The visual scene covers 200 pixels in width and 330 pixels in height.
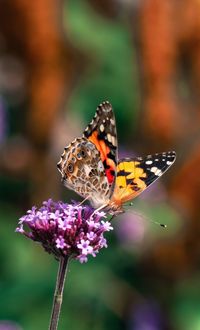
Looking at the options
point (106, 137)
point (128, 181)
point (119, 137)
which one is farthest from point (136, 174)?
point (119, 137)

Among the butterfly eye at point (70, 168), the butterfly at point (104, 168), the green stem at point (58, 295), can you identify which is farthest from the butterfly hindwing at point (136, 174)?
the green stem at point (58, 295)

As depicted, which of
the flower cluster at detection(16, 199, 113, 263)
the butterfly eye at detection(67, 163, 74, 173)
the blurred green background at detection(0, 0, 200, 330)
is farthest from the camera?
the blurred green background at detection(0, 0, 200, 330)

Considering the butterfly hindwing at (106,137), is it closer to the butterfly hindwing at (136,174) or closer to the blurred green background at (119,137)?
the butterfly hindwing at (136,174)

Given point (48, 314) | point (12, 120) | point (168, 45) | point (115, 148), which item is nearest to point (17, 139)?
point (12, 120)

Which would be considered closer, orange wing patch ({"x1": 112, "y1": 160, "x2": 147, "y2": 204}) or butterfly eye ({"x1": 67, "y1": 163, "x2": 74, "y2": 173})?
orange wing patch ({"x1": 112, "y1": 160, "x2": 147, "y2": 204})

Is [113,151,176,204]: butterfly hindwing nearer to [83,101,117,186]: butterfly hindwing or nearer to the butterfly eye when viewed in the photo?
[83,101,117,186]: butterfly hindwing

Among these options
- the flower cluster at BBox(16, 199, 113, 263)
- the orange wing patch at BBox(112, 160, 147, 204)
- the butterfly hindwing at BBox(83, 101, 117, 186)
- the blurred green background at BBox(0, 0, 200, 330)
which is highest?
the blurred green background at BBox(0, 0, 200, 330)

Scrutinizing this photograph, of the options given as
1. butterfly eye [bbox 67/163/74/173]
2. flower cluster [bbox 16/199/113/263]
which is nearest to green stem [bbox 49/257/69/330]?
flower cluster [bbox 16/199/113/263]

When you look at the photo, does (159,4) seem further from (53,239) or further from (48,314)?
(53,239)
